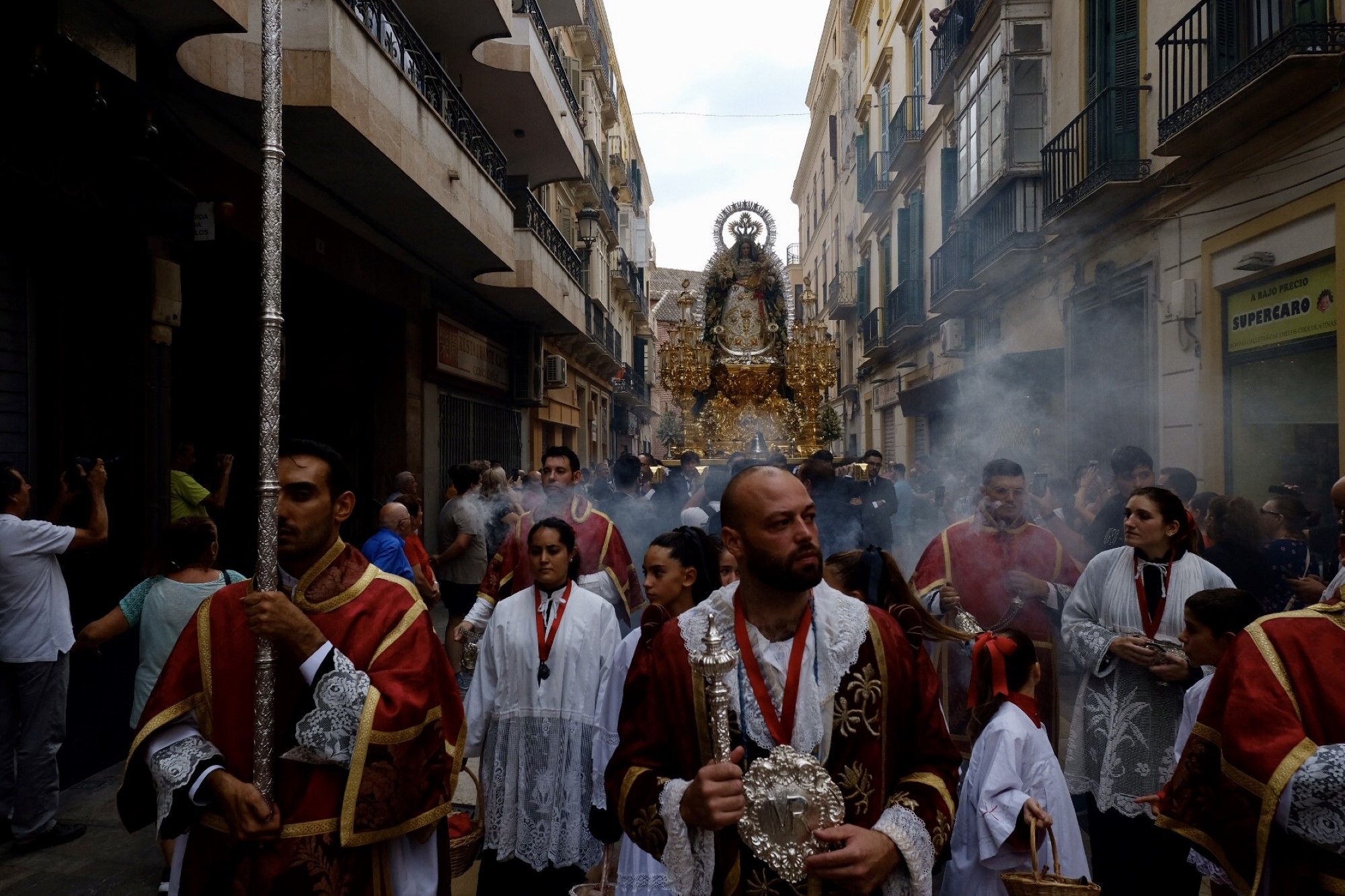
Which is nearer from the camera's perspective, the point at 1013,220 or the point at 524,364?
the point at 1013,220

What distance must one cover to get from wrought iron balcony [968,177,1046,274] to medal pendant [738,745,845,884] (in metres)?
11.6

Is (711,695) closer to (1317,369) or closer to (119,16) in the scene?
(119,16)

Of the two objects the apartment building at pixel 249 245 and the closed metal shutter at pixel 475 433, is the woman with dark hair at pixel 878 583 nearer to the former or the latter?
the apartment building at pixel 249 245

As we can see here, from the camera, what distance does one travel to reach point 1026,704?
3365 millimetres

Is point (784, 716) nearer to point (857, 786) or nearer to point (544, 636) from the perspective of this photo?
point (857, 786)

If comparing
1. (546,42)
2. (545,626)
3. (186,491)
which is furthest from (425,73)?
(545,626)

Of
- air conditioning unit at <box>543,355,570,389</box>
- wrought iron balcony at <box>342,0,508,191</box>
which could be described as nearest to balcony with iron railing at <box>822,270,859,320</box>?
air conditioning unit at <box>543,355,570,389</box>

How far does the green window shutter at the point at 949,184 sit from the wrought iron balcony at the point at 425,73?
8.44 meters

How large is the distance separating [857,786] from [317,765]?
1.31 m

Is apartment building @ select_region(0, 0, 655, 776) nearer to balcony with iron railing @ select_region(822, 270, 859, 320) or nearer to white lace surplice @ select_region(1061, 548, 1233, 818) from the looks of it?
white lace surplice @ select_region(1061, 548, 1233, 818)

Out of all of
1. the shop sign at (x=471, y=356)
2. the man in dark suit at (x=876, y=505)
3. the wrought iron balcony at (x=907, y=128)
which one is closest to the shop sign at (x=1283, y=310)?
the man in dark suit at (x=876, y=505)

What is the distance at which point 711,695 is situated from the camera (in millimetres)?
2010

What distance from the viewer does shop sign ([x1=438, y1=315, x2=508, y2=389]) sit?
43.4 feet

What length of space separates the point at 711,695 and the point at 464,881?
3.13m
